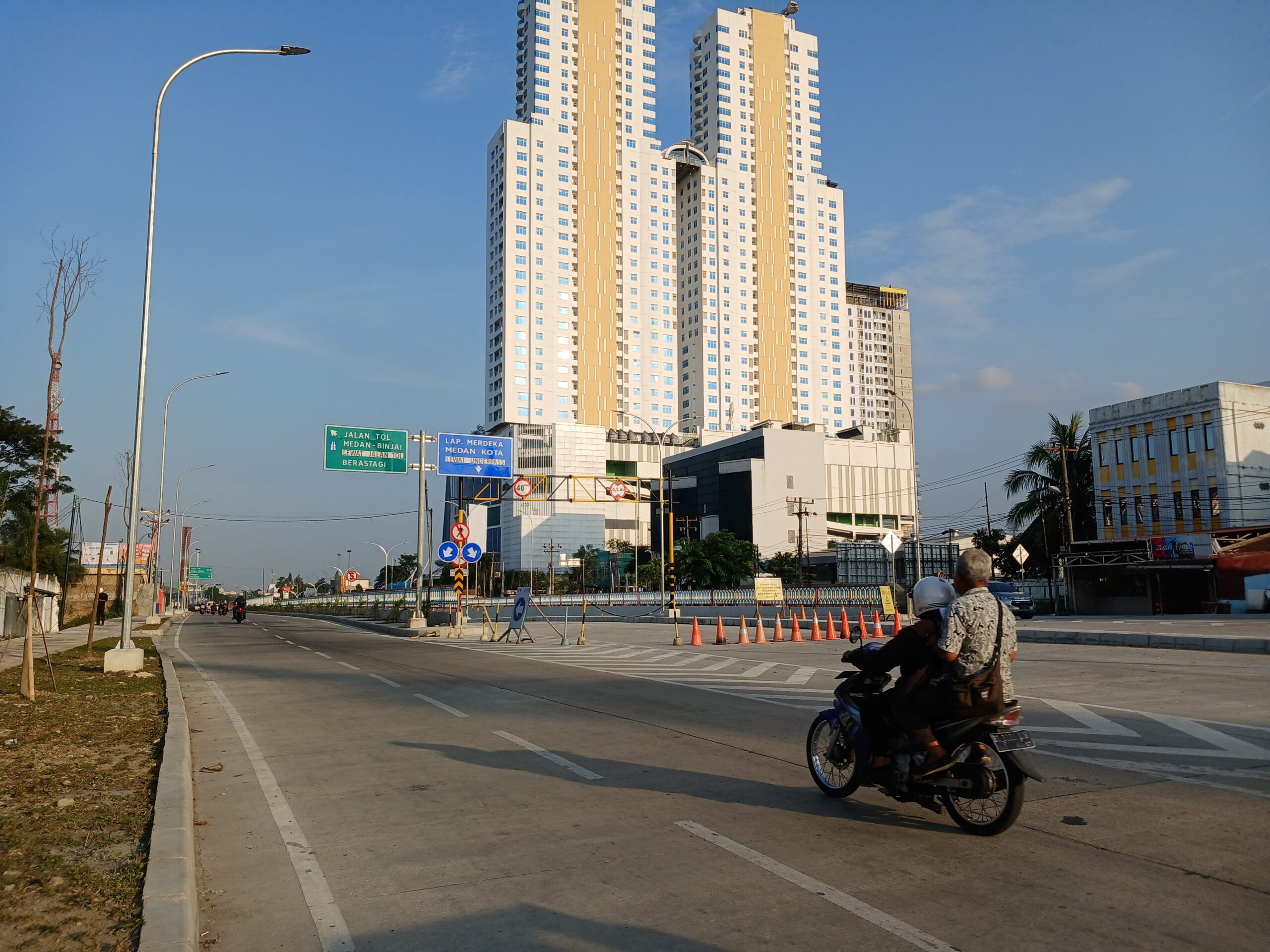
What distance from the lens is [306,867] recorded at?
567cm

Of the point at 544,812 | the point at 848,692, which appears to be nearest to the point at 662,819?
the point at 544,812

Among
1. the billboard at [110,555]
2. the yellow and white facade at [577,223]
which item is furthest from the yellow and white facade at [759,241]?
the billboard at [110,555]

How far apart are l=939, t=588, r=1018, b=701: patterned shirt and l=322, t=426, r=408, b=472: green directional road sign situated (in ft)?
110

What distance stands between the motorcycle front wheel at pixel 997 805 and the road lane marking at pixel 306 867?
3886 mm

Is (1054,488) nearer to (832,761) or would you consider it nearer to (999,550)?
(999,550)

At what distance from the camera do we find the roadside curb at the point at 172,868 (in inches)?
170

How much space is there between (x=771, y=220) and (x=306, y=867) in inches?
7248

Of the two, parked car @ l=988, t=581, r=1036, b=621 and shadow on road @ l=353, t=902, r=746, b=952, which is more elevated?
parked car @ l=988, t=581, r=1036, b=621

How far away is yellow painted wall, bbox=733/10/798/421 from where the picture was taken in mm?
179375

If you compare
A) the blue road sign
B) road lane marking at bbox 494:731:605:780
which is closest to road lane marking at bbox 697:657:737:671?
road lane marking at bbox 494:731:605:780

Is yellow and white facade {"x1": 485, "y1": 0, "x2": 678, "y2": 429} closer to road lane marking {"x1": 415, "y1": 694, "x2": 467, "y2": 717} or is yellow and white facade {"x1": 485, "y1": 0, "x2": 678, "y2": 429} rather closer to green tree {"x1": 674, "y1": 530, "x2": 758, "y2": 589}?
green tree {"x1": 674, "y1": 530, "x2": 758, "y2": 589}

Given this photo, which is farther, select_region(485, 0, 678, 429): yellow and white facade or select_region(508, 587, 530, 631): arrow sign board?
select_region(485, 0, 678, 429): yellow and white facade

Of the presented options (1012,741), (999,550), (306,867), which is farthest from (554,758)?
(999,550)

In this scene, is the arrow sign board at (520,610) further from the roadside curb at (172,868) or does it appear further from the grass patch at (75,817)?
the roadside curb at (172,868)
